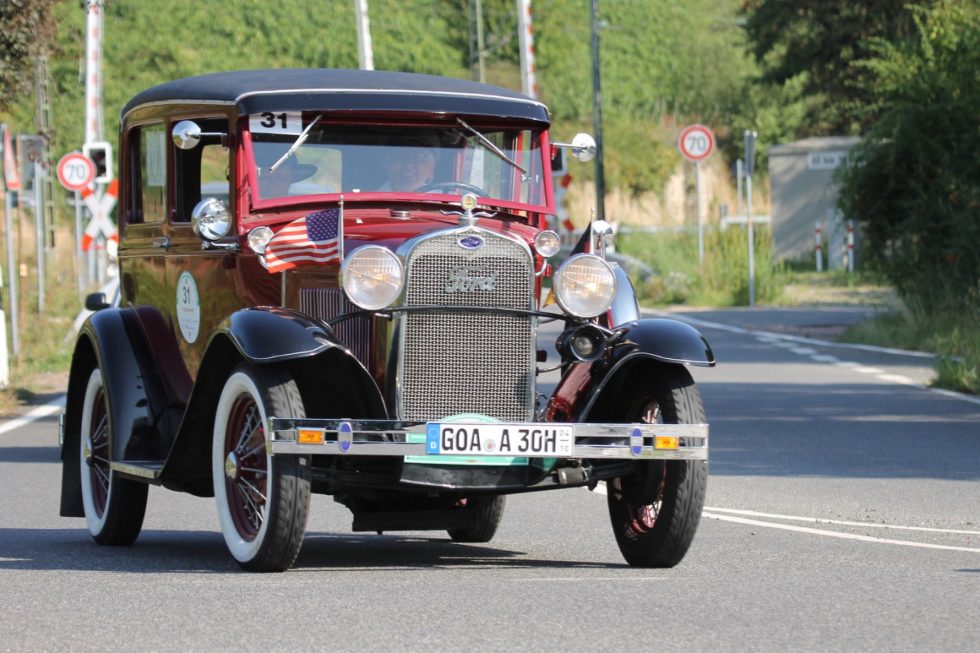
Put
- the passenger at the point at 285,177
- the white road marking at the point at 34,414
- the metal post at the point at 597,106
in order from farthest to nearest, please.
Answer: the metal post at the point at 597,106, the white road marking at the point at 34,414, the passenger at the point at 285,177

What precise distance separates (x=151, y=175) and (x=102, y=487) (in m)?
1.64

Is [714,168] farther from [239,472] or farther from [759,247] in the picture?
[239,472]

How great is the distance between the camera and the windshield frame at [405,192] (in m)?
9.18

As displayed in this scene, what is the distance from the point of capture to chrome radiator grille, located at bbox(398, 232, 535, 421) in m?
8.30

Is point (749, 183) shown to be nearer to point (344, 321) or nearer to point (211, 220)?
point (211, 220)

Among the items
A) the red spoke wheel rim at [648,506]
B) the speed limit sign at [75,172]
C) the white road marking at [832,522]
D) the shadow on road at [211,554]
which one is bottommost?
the white road marking at [832,522]

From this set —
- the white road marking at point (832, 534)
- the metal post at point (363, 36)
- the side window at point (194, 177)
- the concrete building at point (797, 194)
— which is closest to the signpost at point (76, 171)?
the metal post at point (363, 36)

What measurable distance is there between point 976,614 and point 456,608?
1880 millimetres

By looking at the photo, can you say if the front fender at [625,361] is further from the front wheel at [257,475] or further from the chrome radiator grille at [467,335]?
the front wheel at [257,475]

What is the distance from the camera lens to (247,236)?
9.01 metres

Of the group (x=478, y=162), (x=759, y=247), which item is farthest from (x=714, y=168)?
(x=478, y=162)

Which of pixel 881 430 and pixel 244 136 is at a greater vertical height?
pixel 244 136

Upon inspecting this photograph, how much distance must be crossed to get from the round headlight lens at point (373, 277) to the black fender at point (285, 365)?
0.66 feet

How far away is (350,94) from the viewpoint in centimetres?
932
